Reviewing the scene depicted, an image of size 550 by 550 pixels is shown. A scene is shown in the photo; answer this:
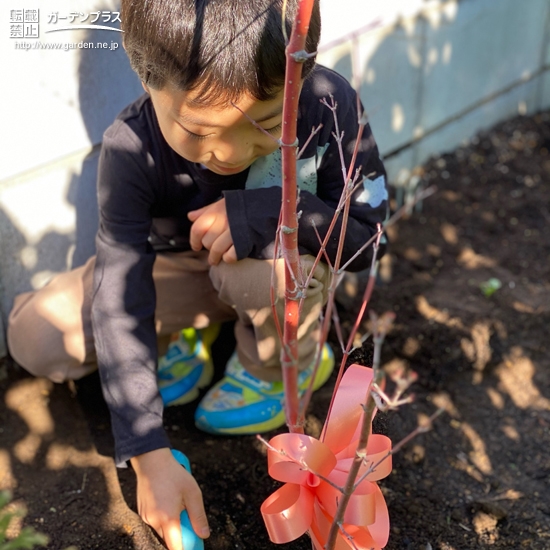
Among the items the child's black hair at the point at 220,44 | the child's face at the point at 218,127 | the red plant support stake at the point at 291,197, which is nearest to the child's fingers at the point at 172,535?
the red plant support stake at the point at 291,197

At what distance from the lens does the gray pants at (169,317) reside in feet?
7.16

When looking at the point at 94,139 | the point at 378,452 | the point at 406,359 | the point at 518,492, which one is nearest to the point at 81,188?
the point at 94,139

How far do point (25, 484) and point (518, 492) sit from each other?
1463mm

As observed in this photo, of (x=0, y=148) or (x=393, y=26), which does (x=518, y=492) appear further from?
(x=393, y=26)

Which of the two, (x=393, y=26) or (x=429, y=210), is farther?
(x=429, y=210)

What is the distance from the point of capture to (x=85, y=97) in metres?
2.40

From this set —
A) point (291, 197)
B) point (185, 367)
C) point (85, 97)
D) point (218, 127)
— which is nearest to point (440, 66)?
point (85, 97)

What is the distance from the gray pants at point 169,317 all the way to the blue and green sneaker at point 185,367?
61mm

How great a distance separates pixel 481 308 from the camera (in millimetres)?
2957

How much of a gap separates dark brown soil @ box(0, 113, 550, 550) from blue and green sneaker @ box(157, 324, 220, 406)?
0.06 metres

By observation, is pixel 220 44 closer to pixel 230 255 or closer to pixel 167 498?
pixel 230 255

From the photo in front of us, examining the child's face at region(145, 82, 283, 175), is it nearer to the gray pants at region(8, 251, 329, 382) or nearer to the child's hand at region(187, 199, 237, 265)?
the child's hand at region(187, 199, 237, 265)

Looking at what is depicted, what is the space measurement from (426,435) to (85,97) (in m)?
1.60

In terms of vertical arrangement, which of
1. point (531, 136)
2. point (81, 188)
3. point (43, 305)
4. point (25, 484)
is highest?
point (81, 188)
